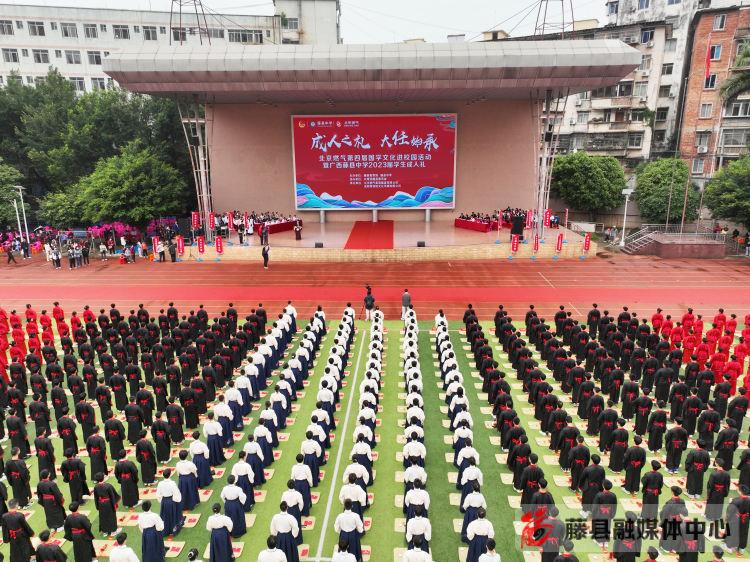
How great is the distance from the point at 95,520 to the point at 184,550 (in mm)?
1554

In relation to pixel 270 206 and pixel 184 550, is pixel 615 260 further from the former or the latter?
pixel 184 550

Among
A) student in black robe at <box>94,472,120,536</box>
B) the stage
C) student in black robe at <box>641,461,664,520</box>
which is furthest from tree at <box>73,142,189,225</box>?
student in black robe at <box>641,461,664,520</box>

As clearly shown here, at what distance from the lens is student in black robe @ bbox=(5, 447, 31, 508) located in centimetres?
736

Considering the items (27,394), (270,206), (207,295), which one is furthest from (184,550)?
(270,206)

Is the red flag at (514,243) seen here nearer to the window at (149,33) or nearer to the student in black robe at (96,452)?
the student in black robe at (96,452)

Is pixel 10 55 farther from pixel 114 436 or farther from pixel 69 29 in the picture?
pixel 114 436

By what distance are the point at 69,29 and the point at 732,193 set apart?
43491mm

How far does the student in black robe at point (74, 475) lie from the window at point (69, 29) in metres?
41.0

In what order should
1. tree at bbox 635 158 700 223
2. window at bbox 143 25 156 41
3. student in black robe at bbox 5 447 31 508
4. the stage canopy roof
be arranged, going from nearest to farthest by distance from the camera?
student in black robe at bbox 5 447 31 508 < the stage canopy roof < tree at bbox 635 158 700 223 < window at bbox 143 25 156 41

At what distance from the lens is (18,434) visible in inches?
344

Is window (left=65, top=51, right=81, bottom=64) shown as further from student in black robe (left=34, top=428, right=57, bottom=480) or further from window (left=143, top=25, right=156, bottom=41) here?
student in black robe (left=34, top=428, right=57, bottom=480)

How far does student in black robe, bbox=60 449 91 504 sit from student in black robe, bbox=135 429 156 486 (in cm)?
78

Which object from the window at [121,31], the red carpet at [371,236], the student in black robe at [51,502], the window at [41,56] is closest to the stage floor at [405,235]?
the red carpet at [371,236]

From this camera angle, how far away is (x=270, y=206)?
29.2m
